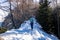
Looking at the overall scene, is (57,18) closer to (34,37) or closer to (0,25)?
(34,37)

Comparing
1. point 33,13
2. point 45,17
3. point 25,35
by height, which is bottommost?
point 25,35

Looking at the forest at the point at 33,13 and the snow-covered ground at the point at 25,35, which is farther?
the forest at the point at 33,13

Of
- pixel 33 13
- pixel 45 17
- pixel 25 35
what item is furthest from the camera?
pixel 33 13

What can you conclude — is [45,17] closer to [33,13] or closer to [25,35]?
[33,13]

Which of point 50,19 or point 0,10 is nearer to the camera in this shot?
point 50,19

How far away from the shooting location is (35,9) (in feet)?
48.6

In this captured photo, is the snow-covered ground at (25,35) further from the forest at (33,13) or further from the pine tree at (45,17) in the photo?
the forest at (33,13)

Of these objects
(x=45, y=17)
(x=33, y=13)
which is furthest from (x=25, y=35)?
(x=33, y=13)

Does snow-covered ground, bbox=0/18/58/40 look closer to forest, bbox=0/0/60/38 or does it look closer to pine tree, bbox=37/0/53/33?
pine tree, bbox=37/0/53/33

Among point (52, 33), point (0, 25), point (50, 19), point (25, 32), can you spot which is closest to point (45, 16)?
point (50, 19)

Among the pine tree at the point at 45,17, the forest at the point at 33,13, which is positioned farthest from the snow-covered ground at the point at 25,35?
the forest at the point at 33,13

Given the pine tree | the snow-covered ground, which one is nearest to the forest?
the pine tree

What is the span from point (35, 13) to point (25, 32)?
9.42 ft

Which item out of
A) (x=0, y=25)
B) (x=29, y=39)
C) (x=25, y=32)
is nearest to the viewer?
(x=29, y=39)
